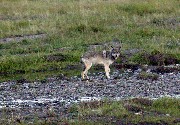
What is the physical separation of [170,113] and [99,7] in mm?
21419

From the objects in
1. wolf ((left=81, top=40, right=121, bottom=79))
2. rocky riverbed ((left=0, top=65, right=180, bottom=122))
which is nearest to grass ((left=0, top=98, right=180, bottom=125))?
rocky riverbed ((left=0, top=65, right=180, bottom=122))

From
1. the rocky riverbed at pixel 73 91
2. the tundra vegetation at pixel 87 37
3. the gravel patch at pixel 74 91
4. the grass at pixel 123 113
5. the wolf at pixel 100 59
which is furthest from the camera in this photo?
the wolf at pixel 100 59

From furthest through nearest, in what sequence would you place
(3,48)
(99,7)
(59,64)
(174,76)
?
(99,7) < (3,48) < (59,64) < (174,76)

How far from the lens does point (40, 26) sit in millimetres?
32438

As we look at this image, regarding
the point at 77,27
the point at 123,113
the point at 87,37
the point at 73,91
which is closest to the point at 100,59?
the point at 73,91

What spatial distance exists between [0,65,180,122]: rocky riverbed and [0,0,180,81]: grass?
1904mm

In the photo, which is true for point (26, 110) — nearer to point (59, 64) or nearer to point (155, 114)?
point (155, 114)

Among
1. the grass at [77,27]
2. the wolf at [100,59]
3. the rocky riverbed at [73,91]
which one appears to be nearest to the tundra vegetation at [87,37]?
the grass at [77,27]

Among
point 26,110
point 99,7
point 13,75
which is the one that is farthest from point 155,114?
point 99,7

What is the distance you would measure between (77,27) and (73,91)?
10.8 metres

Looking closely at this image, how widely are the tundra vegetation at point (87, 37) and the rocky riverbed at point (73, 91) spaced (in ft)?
3.18

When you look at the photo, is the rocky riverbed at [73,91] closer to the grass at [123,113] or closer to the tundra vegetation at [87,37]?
the grass at [123,113]

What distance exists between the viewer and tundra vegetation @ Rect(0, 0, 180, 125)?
56.5 feet

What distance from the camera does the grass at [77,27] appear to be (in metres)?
26.2
